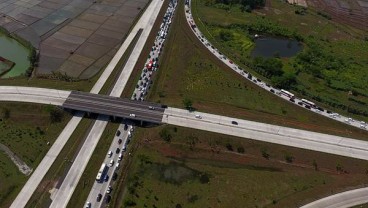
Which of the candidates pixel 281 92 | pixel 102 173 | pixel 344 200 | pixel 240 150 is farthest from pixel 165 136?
pixel 344 200

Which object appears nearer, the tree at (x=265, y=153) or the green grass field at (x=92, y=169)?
the green grass field at (x=92, y=169)

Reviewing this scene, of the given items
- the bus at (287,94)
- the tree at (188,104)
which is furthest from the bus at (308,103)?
the tree at (188,104)

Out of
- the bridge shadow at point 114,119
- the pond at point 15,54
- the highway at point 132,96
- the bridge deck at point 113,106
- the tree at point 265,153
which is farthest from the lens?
the pond at point 15,54

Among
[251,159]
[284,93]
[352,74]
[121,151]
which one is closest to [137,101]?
[121,151]

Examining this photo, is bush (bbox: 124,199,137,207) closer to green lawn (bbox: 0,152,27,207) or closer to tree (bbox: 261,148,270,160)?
green lawn (bbox: 0,152,27,207)

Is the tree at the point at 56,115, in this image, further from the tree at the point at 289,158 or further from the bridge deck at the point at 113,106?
the tree at the point at 289,158

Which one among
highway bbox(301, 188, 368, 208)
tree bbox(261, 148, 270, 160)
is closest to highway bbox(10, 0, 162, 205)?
tree bbox(261, 148, 270, 160)
